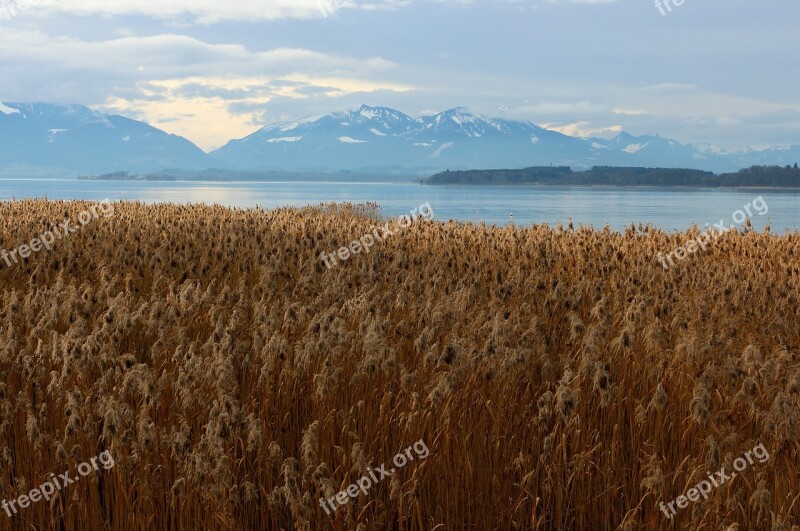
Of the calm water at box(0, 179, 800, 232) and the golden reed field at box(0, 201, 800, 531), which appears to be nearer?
the golden reed field at box(0, 201, 800, 531)

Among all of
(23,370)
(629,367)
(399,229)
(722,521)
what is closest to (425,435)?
(722,521)

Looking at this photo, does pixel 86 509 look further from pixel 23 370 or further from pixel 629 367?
pixel 629 367

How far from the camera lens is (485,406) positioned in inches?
223

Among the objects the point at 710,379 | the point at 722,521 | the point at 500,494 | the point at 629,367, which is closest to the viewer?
the point at 722,521

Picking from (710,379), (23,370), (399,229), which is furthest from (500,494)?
(399,229)

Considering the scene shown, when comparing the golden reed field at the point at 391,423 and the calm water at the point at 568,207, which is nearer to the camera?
the golden reed field at the point at 391,423

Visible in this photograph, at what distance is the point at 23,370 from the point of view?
5.87 meters

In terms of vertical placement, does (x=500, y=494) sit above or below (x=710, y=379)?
below

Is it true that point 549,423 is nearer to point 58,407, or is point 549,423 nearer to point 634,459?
Result: point 634,459

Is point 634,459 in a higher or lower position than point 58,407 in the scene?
lower

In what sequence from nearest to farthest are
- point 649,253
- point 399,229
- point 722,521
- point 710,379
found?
1. point 722,521
2. point 710,379
3. point 649,253
4. point 399,229

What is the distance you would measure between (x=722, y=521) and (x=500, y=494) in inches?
49.4

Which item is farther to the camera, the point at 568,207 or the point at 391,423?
the point at 568,207

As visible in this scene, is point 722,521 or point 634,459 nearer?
point 722,521
